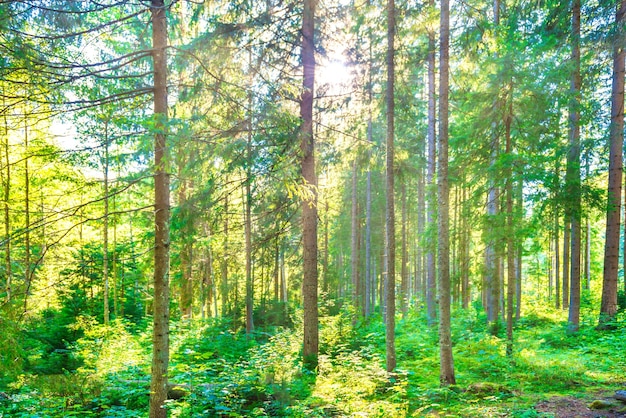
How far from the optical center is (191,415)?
568 centimetres

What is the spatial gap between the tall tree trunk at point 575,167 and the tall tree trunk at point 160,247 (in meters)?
9.28

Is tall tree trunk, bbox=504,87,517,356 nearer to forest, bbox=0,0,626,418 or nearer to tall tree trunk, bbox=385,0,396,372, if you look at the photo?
forest, bbox=0,0,626,418

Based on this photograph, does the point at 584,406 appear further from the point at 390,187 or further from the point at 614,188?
the point at 614,188

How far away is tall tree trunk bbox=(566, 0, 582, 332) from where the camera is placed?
9320 mm

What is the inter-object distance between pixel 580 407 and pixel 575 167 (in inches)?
218

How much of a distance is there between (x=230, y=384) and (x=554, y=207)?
9.00 meters

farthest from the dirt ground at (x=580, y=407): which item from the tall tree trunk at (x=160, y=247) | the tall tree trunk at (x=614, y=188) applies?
the tall tree trunk at (x=160, y=247)

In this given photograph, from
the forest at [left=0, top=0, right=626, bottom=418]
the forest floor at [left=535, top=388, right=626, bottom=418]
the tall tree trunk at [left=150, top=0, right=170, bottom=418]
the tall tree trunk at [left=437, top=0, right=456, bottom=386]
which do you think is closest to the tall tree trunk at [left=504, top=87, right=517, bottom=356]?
the forest at [left=0, top=0, right=626, bottom=418]

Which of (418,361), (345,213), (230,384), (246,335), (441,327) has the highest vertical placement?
(345,213)

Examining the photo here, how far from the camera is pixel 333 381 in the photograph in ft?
24.7

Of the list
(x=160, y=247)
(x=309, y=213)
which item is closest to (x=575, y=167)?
(x=309, y=213)

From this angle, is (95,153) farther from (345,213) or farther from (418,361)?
(345,213)

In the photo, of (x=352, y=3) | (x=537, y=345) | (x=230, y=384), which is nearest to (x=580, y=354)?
(x=537, y=345)

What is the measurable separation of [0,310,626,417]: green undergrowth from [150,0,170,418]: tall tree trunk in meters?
0.38
